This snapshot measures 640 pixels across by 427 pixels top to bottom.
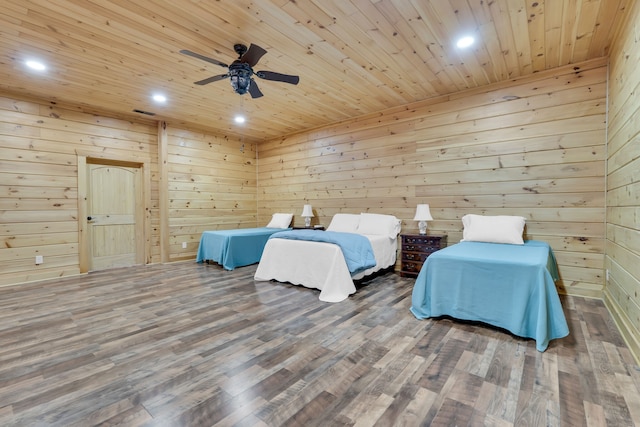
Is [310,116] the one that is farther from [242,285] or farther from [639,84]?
[639,84]

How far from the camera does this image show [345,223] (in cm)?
501

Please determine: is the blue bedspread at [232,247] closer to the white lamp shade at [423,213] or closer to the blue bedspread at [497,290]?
the white lamp shade at [423,213]

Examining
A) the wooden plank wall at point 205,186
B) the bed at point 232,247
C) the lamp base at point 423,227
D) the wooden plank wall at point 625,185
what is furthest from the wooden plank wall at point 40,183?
the wooden plank wall at point 625,185

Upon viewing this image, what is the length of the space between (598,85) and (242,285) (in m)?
4.75

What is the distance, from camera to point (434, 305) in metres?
2.68

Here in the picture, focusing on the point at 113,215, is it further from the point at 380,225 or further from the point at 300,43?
the point at 380,225

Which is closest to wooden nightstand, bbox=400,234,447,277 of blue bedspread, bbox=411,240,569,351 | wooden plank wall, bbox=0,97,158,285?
blue bedspread, bbox=411,240,569,351

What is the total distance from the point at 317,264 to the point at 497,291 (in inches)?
76.7

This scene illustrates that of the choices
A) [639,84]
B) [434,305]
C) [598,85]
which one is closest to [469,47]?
[639,84]

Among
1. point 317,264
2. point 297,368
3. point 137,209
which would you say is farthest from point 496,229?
point 137,209

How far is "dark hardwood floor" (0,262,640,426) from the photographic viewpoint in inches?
58.6

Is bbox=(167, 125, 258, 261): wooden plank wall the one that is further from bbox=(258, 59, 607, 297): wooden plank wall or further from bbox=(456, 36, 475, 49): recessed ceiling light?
bbox=(456, 36, 475, 49): recessed ceiling light

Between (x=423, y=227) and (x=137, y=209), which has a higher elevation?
(x=137, y=209)

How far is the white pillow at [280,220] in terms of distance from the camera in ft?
19.9
